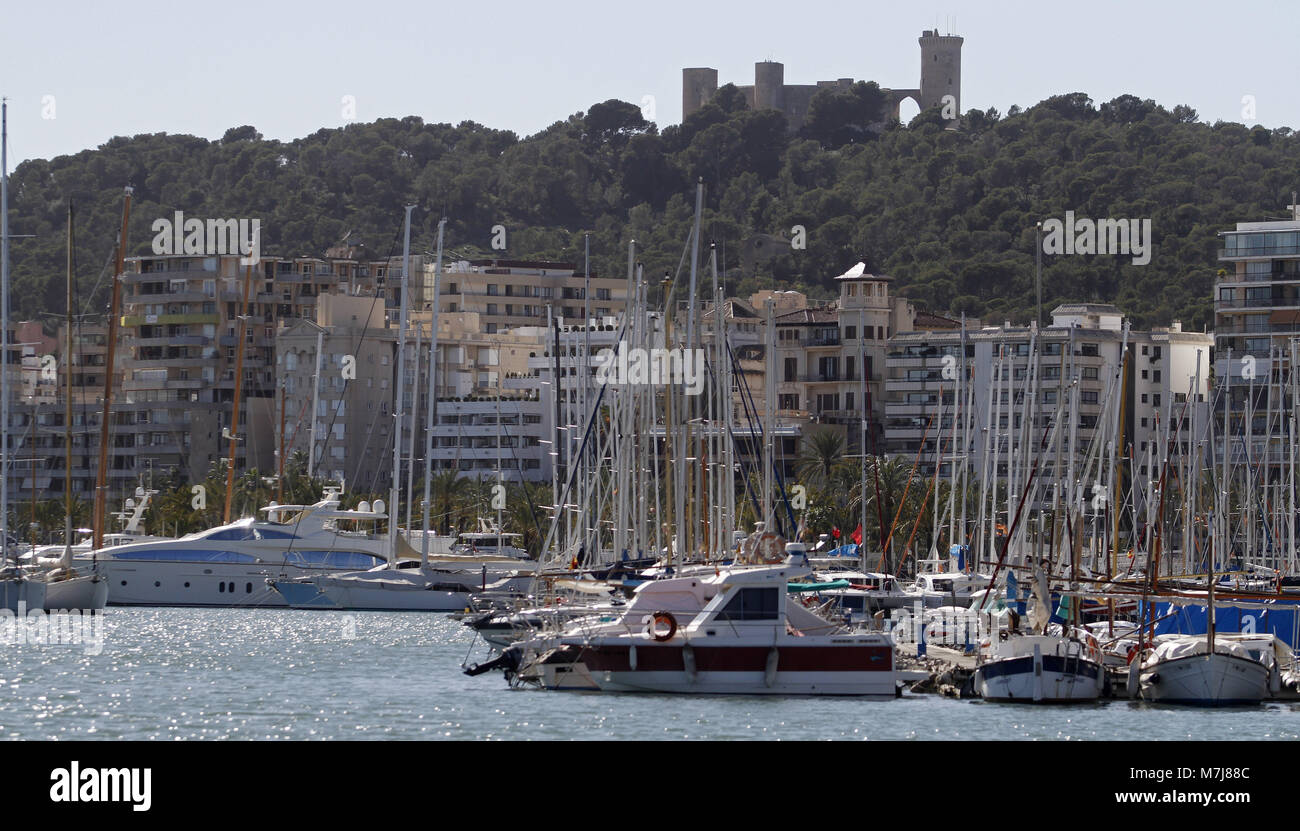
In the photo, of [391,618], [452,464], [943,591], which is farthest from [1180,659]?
[452,464]

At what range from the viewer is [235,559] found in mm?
99188

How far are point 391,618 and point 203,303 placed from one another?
93525 mm

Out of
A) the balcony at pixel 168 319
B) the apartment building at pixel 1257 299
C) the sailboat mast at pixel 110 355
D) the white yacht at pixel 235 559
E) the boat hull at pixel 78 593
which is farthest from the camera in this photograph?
the balcony at pixel 168 319

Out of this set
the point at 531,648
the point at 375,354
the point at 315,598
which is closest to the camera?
the point at 531,648

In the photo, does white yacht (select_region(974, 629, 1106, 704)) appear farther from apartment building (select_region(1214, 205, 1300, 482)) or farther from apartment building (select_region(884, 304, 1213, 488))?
apartment building (select_region(1214, 205, 1300, 482))

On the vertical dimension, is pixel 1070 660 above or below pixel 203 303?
below

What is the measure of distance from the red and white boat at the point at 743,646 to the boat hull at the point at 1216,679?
6.48 metres

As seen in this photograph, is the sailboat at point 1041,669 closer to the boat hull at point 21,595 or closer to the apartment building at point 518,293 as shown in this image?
the boat hull at point 21,595

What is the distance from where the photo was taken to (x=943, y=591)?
87.9 m

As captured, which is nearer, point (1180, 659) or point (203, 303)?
point (1180, 659)

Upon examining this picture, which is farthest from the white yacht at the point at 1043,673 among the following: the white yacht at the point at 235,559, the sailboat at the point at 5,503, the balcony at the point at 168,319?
the balcony at the point at 168,319

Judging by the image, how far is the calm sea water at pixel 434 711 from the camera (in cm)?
4441

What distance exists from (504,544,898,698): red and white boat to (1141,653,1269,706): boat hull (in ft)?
21.3

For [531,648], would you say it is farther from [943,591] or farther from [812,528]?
[812,528]
